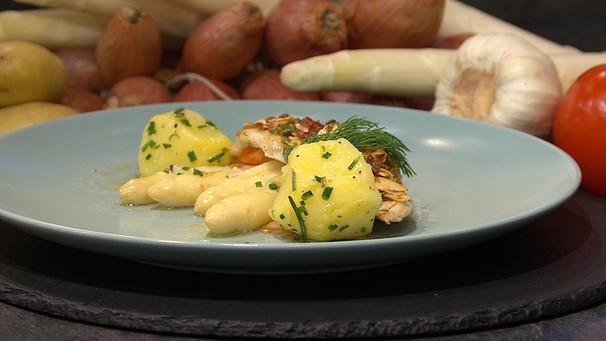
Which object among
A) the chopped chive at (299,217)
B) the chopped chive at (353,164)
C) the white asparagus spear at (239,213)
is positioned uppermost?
the chopped chive at (353,164)

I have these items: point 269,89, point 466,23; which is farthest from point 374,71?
point 466,23

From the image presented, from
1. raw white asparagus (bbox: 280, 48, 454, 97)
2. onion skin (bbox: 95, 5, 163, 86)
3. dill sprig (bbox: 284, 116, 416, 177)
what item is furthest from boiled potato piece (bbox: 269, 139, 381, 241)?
onion skin (bbox: 95, 5, 163, 86)

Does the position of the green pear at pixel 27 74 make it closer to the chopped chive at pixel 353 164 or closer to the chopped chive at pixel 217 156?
the chopped chive at pixel 217 156

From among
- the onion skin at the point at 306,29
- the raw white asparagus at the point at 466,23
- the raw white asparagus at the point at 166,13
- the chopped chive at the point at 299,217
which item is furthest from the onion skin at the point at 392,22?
the chopped chive at the point at 299,217

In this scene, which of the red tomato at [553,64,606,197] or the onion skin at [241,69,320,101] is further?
the onion skin at [241,69,320,101]

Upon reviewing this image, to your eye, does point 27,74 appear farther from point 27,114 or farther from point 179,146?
point 179,146

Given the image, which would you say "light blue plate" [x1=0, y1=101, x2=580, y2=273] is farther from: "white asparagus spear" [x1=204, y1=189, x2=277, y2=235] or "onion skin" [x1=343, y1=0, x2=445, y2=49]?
"onion skin" [x1=343, y1=0, x2=445, y2=49]
